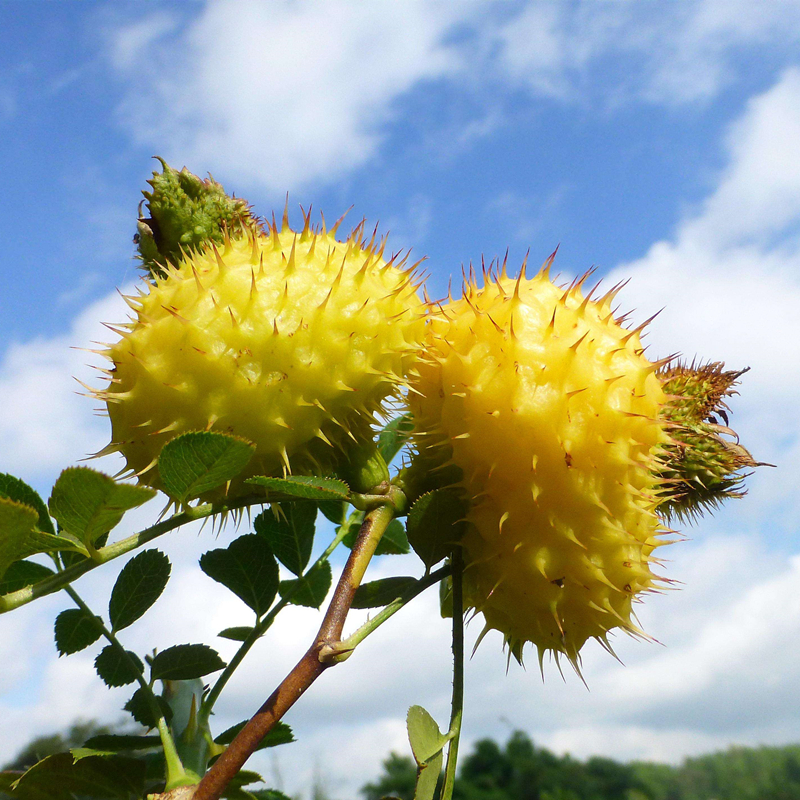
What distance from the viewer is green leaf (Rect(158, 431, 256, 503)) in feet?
3.65

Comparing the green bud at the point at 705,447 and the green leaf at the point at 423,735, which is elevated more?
the green bud at the point at 705,447

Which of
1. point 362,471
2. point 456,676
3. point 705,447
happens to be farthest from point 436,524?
point 705,447

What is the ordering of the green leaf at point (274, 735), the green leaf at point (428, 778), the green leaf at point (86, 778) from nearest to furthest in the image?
the green leaf at point (428, 778) → the green leaf at point (86, 778) → the green leaf at point (274, 735)

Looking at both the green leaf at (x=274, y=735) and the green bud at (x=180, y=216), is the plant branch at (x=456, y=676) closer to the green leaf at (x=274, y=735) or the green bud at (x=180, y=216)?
the green leaf at (x=274, y=735)

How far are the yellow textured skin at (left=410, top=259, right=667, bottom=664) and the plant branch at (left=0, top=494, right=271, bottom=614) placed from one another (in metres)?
0.42

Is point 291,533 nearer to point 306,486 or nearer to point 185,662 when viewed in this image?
point 185,662

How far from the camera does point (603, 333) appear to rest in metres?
1.46

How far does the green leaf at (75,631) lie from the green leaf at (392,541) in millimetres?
615

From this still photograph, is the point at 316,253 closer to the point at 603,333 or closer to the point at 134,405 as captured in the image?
the point at 134,405

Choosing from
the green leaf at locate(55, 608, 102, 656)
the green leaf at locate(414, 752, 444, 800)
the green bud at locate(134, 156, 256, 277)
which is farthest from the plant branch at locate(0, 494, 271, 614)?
the green bud at locate(134, 156, 256, 277)

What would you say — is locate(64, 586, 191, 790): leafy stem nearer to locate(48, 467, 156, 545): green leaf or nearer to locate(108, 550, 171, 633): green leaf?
locate(108, 550, 171, 633): green leaf

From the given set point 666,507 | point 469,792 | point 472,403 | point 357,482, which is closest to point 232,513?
point 357,482

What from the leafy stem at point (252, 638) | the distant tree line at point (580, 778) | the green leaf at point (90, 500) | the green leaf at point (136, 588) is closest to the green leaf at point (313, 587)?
the leafy stem at point (252, 638)

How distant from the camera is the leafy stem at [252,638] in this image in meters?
1.55
